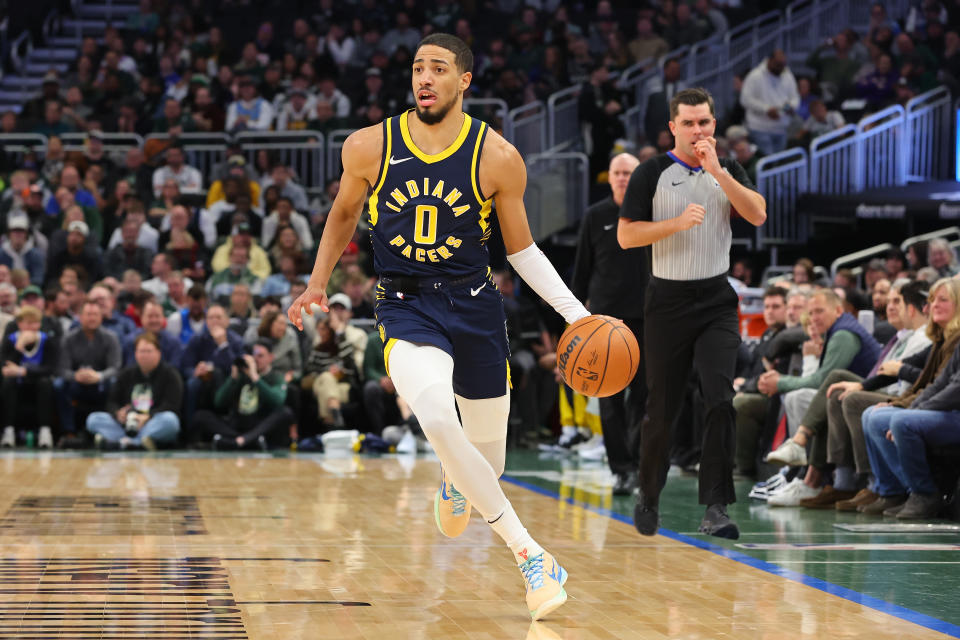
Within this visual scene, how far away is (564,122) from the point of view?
19.0 metres

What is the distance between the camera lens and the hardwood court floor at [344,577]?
16.3 ft

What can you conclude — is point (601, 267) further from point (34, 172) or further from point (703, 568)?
point (34, 172)

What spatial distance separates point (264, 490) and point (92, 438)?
4848 millimetres

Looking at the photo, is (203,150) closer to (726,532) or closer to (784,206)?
(784,206)

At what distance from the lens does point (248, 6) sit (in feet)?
77.6

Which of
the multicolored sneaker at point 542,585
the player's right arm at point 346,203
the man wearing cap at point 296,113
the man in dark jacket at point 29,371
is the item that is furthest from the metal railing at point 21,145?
the multicolored sneaker at point 542,585

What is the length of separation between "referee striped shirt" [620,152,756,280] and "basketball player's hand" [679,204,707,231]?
270mm

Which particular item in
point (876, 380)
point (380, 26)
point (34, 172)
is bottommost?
point (876, 380)

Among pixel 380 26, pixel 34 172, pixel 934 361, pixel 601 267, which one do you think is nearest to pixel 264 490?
pixel 601 267

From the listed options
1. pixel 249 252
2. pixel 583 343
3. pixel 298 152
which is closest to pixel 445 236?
pixel 583 343

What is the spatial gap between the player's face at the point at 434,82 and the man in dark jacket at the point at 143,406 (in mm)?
8763

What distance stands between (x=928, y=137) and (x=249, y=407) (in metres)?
9.71

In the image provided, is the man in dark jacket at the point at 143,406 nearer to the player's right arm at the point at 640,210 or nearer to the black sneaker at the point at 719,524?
the player's right arm at the point at 640,210

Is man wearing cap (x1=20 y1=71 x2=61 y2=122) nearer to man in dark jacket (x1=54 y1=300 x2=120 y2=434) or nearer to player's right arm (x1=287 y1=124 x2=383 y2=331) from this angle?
man in dark jacket (x1=54 y1=300 x2=120 y2=434)
